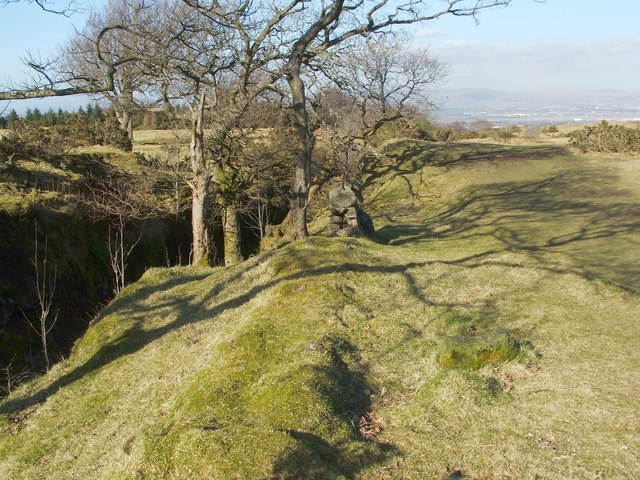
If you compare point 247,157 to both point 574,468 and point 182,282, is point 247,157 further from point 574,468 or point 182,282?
point 574,468

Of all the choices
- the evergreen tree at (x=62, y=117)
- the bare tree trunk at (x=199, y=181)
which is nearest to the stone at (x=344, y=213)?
the bare tree trunk at (x=199, y=181)

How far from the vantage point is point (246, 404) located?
6875mm

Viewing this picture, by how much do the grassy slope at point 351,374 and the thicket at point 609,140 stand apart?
50.7 ft

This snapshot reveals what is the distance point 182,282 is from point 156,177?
5765 millimetres

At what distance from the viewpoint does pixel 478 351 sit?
761cm

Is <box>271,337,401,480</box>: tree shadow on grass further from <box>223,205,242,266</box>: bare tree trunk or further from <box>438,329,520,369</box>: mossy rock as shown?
<box>223,205,242,266</box>: bare tree trunk

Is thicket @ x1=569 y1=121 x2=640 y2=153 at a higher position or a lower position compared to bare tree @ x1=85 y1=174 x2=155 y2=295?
higher

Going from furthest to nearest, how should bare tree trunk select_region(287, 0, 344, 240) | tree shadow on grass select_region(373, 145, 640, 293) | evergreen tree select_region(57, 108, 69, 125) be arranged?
evergreen tree select_region(57, 108, 69, 125)
bare tree trunk select_region(287, 0, 344, 240)
tree shadow on grass select_region(373, 145, 640, 293)

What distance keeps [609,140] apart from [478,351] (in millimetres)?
26392

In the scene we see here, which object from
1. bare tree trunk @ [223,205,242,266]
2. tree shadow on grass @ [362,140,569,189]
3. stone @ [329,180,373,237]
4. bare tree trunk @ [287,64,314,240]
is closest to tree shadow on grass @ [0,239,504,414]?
bare tree trunk @ [287,64,314,240]

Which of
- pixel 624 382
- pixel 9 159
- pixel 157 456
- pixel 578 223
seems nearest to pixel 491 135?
pixel 578 223

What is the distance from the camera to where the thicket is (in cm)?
2819

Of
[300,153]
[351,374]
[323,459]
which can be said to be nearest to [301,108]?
[300,153]

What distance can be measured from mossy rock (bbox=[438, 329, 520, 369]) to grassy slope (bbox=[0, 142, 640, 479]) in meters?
0.14
